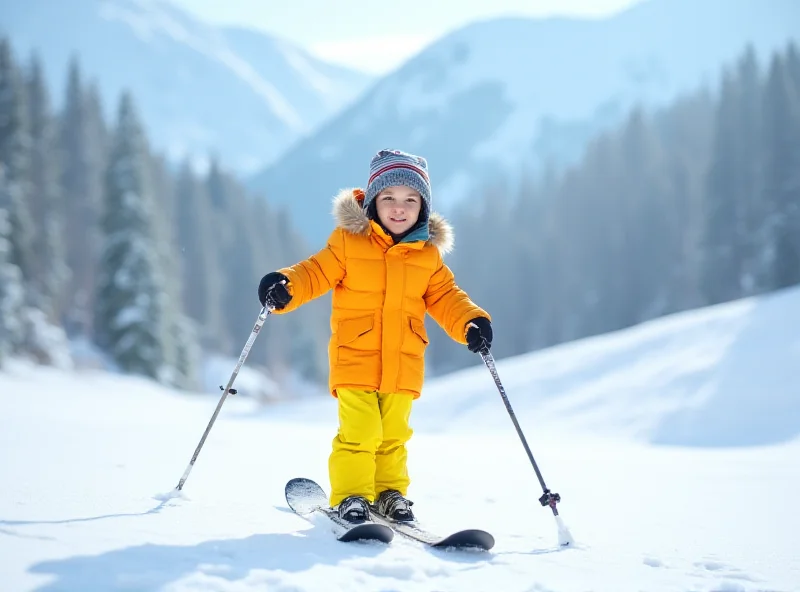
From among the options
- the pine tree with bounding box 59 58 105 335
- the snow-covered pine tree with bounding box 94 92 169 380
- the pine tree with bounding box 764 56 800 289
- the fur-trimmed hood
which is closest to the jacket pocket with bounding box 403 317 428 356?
the fur-trimmed hood

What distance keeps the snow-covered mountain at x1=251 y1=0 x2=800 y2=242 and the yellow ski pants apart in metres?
136

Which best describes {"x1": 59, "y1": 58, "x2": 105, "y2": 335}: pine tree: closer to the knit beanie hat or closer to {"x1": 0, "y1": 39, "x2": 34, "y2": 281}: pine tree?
{"x1": 0, "y1": 39, "x2": 34, "y2": 281}: pine tree

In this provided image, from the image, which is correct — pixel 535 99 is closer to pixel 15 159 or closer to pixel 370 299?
pixel 15 159

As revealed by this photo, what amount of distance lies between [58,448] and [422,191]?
352 centimetres

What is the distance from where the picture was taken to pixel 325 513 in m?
3.98

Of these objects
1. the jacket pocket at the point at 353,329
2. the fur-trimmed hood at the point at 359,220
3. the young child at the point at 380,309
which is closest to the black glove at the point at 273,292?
the young child at the point at 380,309

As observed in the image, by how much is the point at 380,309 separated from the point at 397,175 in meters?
0.81

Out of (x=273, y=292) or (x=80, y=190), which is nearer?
(x=273, y=292)

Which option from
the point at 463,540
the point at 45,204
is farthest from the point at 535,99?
the point at 463,540

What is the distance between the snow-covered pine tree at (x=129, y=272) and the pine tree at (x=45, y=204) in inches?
135

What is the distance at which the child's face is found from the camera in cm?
429

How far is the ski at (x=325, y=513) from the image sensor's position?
3.42 metres

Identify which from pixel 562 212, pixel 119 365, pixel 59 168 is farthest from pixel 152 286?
pixel 562 212

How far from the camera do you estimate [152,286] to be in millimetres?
28688
